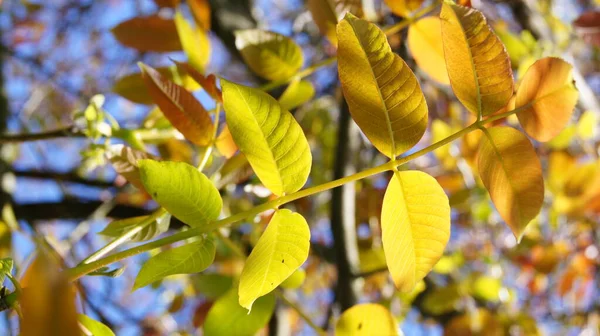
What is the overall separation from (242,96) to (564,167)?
1.23m

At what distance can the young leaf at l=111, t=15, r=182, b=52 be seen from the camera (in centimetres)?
92

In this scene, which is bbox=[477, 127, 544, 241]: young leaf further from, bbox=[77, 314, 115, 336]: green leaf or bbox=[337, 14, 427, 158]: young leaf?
bbox=[77, 314, 115, 336]: green leaf

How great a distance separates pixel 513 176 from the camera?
1.87 feet

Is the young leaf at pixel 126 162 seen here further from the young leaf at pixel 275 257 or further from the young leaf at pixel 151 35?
the young leaf at pixel 151 35

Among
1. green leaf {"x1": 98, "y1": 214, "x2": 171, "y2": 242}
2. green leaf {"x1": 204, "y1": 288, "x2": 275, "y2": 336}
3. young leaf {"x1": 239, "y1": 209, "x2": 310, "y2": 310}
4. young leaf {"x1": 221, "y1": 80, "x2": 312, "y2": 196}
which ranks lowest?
green leaf {"x1": 204, "y1": 288, "x2": 275, "y2": 336}

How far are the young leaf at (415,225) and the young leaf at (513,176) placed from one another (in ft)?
0.21

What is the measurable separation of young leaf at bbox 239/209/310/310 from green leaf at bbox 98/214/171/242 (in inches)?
6.0

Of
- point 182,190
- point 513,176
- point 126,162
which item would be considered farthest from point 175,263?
point 513,176

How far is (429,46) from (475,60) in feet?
0.97

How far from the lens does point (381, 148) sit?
56cm

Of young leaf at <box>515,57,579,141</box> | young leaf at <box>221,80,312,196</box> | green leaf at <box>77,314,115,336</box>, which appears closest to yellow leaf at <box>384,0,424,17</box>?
young leaf at <box>515,57,579,141</box>

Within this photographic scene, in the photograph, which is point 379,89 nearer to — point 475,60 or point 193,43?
point 475,60

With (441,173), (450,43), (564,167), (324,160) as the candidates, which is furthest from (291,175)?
(324,160)

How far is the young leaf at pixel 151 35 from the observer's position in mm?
917
